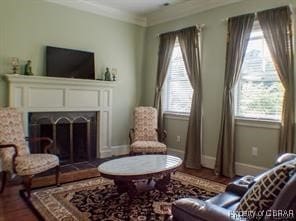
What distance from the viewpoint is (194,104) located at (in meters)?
4.82

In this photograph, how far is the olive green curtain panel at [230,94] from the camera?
416 centimetres

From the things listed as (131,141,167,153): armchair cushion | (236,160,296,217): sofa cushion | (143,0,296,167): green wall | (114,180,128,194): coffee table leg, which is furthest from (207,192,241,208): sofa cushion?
(131,141,167,153): armchair cushion

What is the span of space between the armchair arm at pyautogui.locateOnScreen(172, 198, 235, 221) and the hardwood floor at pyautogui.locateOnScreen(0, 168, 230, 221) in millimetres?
1760

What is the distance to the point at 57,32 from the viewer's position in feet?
15.3

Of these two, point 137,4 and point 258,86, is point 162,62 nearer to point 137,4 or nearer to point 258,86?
point 137,4

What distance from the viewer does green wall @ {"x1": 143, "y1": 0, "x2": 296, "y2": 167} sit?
3.98 meters

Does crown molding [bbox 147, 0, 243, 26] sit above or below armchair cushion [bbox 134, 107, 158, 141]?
above

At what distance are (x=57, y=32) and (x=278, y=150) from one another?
13.4 feet

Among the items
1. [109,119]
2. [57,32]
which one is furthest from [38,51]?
[109,119]

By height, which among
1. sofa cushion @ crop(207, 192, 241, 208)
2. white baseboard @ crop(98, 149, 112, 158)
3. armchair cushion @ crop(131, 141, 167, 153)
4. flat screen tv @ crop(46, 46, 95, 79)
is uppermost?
flat screen tv @ crop(46, 46, 95, 79)

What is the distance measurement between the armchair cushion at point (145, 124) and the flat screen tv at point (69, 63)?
117 centimetres

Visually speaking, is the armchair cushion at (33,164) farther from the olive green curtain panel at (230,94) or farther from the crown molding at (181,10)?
the crown molding at (181,10)

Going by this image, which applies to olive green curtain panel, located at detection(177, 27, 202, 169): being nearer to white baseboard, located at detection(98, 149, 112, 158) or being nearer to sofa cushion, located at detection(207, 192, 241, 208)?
white baseboard, located at detection(98, 149, 112, 158)

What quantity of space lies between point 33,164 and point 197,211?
236cm
